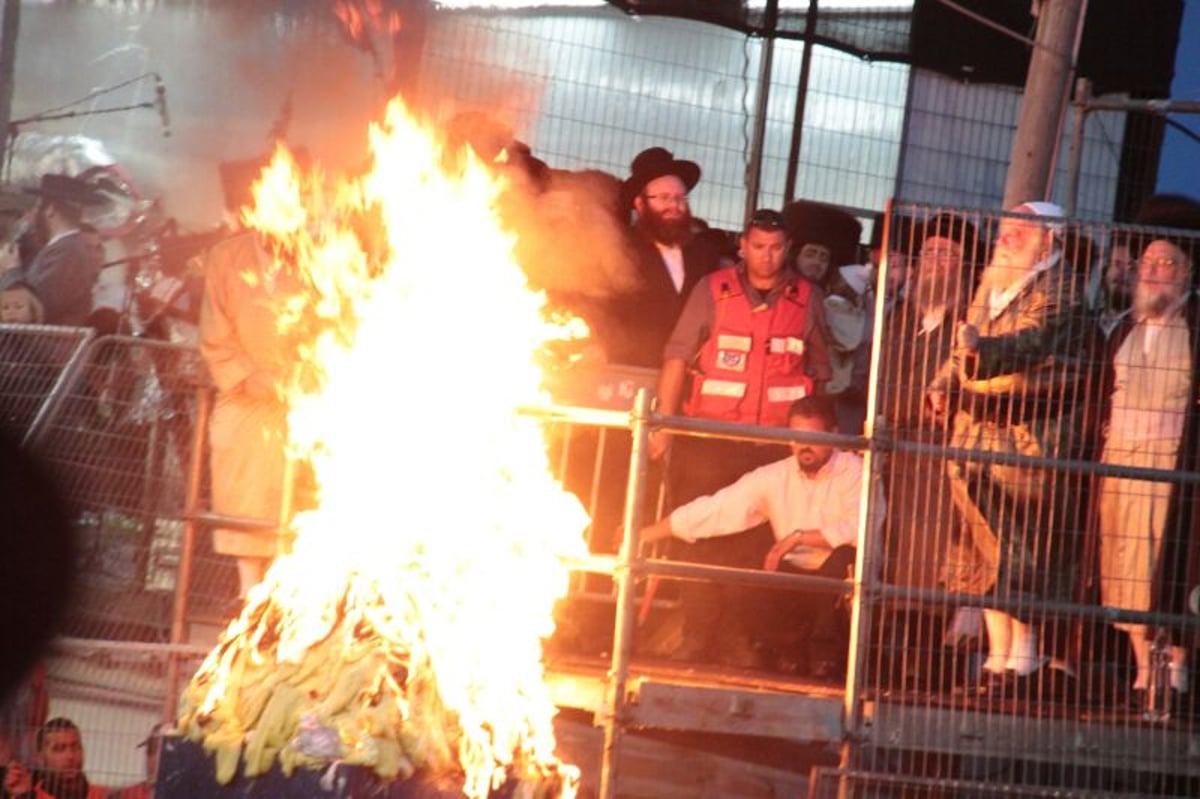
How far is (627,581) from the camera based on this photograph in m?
8.16

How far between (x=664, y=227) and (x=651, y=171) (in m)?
0.36

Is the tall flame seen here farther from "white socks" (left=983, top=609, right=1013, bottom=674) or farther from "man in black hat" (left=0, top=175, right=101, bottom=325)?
"man in black hat" (left=0, top=175, right=101, bottom=325)

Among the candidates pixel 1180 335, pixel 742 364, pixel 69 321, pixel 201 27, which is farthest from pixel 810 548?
pixel 201 27

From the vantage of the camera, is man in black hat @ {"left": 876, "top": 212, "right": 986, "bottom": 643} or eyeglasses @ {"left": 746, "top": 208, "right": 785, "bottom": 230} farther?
eyeglasses @ {"left": 746, "top": 208, "right": 785, "bottom": 230}

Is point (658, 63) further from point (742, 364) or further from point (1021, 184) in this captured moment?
point (742, 364)

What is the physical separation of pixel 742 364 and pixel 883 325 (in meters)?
1.35

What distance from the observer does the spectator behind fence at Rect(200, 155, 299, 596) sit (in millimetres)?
9484

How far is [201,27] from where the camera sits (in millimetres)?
12977

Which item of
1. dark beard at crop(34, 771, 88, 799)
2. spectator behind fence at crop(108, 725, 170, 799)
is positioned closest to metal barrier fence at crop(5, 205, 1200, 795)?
spectator behind fence at crop(108, 725, 170, 799)

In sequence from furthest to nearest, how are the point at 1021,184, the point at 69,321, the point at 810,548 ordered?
the point at 69,321
the point at 1021,184
the point at 810,548

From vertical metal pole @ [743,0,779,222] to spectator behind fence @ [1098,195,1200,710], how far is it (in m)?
4.02

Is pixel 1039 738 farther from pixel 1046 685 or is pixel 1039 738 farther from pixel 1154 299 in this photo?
pixel 1154 299

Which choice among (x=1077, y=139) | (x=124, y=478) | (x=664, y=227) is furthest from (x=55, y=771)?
(x=1077, y=139)

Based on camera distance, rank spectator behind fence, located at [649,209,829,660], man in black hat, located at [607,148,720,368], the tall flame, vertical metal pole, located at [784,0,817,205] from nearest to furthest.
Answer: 1. the tall flame
2. spectator behind fence, located at [649,209,829,660]
3. man in black hat, located at [607,148,720,368]
4. vertical metal pole, located at [784,0,817,205]
